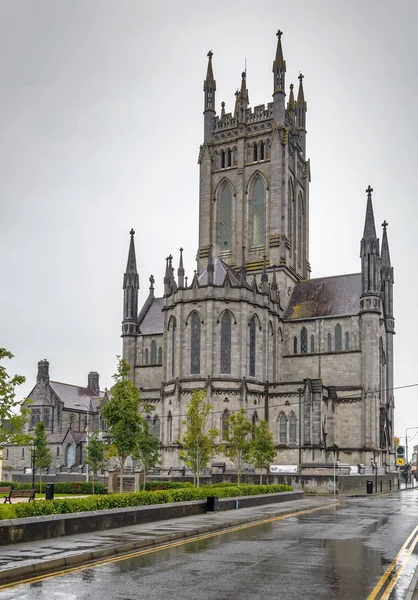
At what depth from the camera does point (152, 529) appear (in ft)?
71.3

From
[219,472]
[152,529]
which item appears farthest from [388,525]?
[219,472]

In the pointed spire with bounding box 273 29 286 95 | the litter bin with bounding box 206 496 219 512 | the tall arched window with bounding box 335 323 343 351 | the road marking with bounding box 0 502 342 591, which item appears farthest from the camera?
the pointed spire with bounding box 273 29 286 95

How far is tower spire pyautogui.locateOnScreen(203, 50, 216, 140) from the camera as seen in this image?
8344 cm

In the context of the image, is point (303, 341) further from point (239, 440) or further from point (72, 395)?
point (72, 395)

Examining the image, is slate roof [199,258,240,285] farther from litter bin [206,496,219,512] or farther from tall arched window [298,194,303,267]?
litter bin [206,496,219,512]

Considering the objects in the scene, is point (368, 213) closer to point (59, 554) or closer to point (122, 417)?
point (122, 417)

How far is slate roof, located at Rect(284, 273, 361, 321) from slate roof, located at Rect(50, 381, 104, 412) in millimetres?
41368

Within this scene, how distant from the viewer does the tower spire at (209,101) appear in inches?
3285

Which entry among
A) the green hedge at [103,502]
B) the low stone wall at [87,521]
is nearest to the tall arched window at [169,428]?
the green hedge at [103,502]

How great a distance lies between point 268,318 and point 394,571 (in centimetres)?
5242

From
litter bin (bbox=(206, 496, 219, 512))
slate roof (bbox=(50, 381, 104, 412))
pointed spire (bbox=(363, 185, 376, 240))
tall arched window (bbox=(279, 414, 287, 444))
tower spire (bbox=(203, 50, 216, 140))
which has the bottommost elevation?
litter bin (bbox=(206, 496, 219, 512))

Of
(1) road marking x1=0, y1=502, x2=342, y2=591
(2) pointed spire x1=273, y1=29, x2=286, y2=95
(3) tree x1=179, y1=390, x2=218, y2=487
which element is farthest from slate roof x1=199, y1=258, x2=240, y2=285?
(1) road marking x1=0, y1=502, x2=342, y2=591

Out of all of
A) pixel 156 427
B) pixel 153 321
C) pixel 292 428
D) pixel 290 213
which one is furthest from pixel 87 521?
pixel 290 213

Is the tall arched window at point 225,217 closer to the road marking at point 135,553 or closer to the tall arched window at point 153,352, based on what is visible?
the tall arched window at point 153,352
